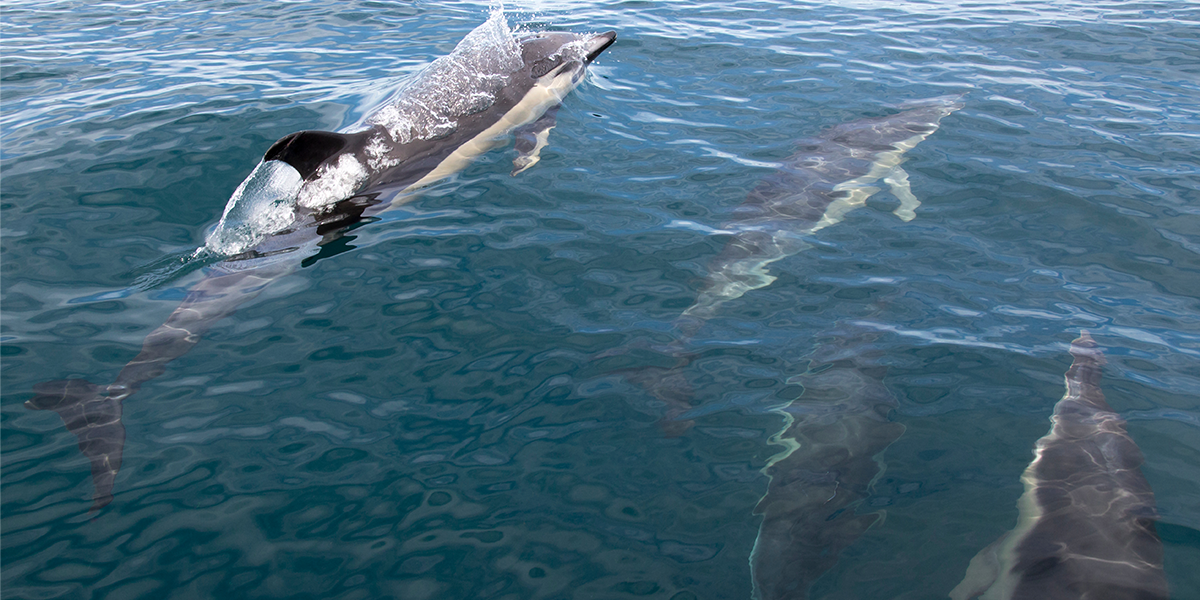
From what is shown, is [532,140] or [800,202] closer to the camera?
[800,202]

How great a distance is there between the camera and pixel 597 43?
38.5 feet

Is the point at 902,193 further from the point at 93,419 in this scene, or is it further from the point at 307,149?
the point at 93,419

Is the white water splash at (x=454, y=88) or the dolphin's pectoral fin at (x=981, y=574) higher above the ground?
the white water splash at (x=454, y=88)

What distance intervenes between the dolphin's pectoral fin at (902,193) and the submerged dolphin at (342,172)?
413cm

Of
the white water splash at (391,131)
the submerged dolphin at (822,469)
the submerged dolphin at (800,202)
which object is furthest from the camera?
the white water splash at (391,131)

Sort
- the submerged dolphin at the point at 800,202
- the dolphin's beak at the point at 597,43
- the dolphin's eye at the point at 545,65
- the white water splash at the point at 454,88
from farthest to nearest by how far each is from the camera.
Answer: the dolphin's beak at the point at 597,43, the dolphin's eye at the point at 545,65, the white water splash at the point at 454,88, the submerged dolphin at the point at 800,202

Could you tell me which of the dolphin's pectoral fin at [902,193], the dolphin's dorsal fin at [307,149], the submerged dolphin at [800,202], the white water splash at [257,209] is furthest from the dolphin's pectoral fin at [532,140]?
the dolphin's pectoral fin at [902,193]

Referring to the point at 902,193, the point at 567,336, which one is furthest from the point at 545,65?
the point at 567,336

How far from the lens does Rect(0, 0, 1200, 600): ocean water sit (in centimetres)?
402

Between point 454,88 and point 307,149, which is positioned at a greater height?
point 454,88

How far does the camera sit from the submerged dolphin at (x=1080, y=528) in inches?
144

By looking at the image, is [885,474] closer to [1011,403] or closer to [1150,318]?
[1011,403]

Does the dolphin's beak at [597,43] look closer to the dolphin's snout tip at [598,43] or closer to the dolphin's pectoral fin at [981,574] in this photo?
the dolphin's snout tip at [598,43]

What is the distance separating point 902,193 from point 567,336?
14.9 feet
